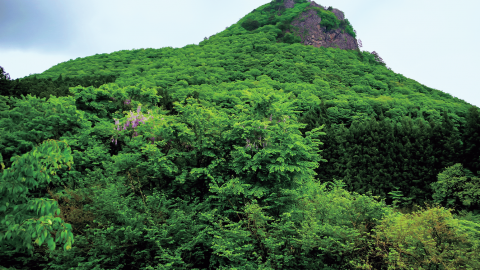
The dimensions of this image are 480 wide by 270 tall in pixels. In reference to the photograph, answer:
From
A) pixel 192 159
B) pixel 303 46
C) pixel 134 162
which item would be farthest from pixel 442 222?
pixel 303 46

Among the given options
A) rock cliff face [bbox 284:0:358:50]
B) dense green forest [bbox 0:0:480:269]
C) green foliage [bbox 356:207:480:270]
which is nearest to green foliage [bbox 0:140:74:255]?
dense green forest [bbox 0:0:480:269]

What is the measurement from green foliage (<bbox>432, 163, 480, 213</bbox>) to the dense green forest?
0.08 meters

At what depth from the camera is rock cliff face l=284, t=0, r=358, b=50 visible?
256 ft

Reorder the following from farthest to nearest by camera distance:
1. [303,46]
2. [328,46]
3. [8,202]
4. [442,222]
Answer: [328,46] → [303,46] → [442,222] → [8,202]

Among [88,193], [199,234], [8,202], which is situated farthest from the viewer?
[88,193]

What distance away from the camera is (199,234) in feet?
28.4

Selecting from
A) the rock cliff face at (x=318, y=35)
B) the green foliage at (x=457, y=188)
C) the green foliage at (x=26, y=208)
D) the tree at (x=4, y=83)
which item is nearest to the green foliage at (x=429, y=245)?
the green foliage at (x=26, y=208)

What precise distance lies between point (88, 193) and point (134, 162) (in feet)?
6.79

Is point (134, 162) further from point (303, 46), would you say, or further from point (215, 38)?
point (215, 38)

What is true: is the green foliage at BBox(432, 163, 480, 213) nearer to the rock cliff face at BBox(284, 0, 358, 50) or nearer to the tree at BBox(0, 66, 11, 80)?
the tree at BBox(0, 66, 11, 80)

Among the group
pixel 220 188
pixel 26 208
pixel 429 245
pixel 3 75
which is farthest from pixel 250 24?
pixel 26 208

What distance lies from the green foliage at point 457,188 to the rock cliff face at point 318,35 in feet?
222

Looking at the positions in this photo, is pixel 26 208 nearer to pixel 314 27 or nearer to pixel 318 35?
pixel 318 35

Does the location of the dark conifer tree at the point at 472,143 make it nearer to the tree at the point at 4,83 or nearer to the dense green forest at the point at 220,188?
the dense green forest at the point at 220,188
